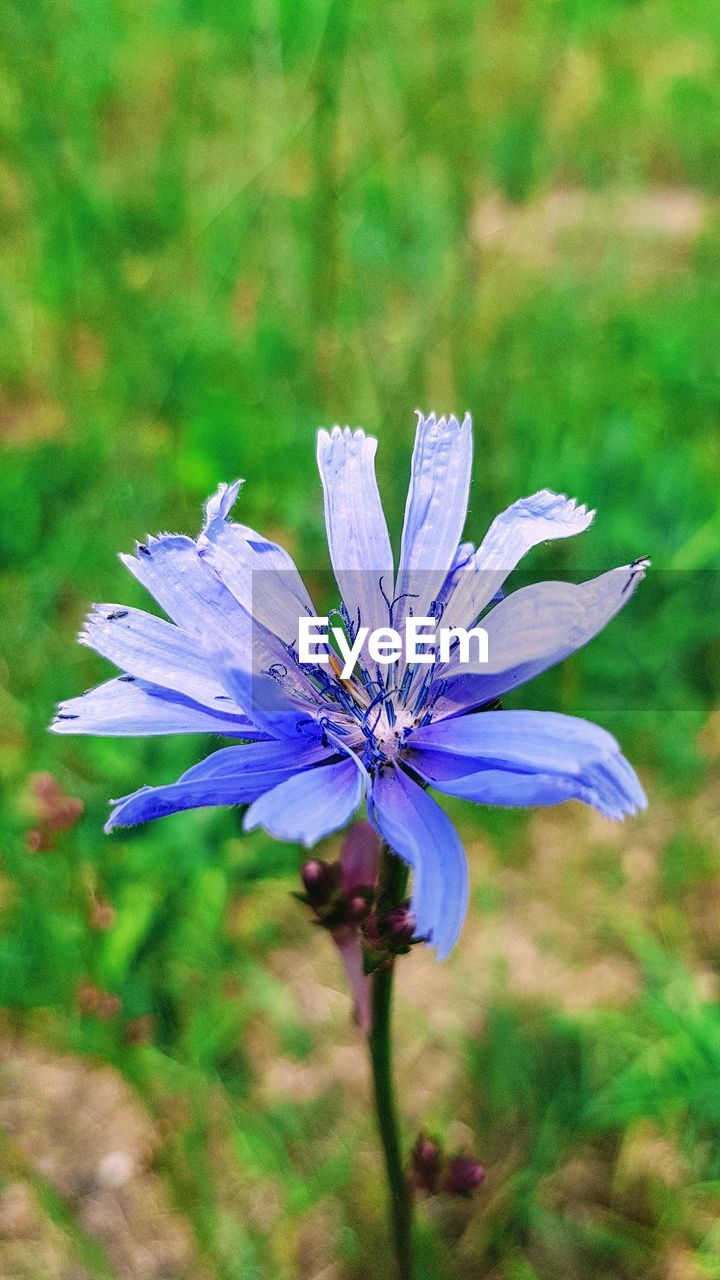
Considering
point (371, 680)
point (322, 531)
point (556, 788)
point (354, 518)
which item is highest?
point (322, 531)

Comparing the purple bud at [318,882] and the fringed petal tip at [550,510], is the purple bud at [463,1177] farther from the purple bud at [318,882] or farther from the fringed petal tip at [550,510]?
the fringed petal tip at [550,510]

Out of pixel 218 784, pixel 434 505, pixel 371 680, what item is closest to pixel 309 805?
pixel 218 784

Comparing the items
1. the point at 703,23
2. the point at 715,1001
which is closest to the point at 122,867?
the point at 715,1001

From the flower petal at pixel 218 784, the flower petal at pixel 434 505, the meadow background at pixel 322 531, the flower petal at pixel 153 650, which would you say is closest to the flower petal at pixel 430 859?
the flower petal at pixel 218 784

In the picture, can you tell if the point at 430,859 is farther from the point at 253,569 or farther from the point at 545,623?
the point at 253,569

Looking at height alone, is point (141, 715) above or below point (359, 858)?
above

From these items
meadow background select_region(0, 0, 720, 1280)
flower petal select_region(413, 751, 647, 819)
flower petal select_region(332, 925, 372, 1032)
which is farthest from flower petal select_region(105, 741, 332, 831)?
meadow background select_region(0, 0, 720, 1280)

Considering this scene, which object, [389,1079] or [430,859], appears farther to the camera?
[389,1079]
